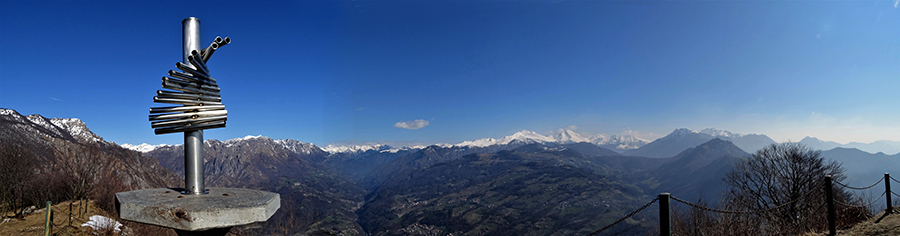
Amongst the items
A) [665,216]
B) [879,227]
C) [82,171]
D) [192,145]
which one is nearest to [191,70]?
[192,145]

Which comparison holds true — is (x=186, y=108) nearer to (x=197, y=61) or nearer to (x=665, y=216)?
(x=197, y=61)

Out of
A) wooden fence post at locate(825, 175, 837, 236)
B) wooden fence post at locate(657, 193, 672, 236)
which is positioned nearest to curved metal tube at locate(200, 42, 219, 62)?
wooden fence post at locate(657, 193, 672, 236)

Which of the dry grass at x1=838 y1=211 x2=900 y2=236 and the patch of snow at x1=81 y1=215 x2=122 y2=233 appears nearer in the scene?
the dry grass at x1=838 y1=211 x2=900 y2=236

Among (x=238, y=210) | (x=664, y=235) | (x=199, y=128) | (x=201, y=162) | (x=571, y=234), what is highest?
(x=199, y=128)

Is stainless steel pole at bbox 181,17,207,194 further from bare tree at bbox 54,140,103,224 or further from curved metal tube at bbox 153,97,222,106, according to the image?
bare tree at bbox 54,140,103,224

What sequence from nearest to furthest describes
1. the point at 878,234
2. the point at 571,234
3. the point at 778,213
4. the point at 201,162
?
the point at 201,162
the point at 878,234
the point at 778,213
the point at 571,234

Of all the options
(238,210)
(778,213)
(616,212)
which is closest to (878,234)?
(238,210)

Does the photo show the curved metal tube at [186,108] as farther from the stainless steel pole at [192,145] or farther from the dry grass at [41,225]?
the dry grass at [41,225]

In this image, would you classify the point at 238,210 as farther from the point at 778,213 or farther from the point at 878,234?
the point at 778,213
